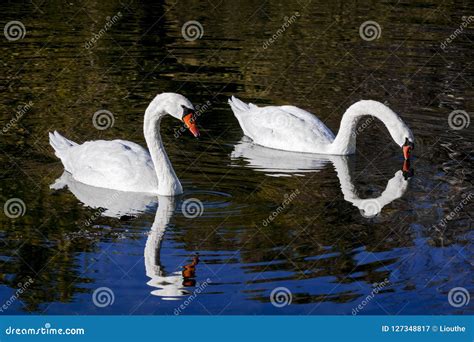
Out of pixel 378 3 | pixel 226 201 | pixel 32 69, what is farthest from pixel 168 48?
pixel 226 201

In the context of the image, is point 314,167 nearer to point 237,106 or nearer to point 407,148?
point 407,148

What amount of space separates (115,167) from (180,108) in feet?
4.62

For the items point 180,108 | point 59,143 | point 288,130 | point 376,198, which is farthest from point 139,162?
point 288,130

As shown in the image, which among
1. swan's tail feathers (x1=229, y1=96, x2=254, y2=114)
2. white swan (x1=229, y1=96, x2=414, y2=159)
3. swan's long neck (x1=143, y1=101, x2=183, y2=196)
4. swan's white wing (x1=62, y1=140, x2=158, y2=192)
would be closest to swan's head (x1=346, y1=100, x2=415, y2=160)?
white swan (x1=229, y1=96, x2=414, y2=159)

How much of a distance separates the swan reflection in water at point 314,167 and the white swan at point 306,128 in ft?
0.44

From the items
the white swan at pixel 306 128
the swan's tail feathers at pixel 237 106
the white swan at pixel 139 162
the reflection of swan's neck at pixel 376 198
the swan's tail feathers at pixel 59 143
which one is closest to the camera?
the white swan at pixel 139 162

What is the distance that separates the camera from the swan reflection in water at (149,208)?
10547 millimetres

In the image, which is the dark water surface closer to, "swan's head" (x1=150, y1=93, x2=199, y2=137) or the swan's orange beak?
the swan's orange beak

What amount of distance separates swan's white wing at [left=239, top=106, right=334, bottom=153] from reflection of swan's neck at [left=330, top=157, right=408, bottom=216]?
1.16 meters

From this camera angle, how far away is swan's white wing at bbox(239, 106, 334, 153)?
16422mm

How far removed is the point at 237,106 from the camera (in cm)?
1788

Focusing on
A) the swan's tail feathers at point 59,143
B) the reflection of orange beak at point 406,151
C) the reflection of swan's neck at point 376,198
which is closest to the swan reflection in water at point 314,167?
the reflection of swan's neck at point 376,198

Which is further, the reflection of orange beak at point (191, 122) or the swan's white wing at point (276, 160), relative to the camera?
the swan's white wing at point (276, 160)

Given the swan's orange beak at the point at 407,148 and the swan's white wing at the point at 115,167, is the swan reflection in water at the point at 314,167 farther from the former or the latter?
the swan's white wing at the point at 115,167
